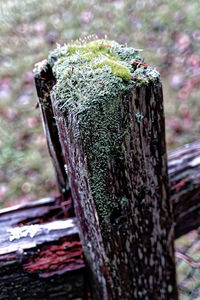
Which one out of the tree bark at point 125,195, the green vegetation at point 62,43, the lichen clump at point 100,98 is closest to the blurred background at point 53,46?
the green vegetation at point 62,43

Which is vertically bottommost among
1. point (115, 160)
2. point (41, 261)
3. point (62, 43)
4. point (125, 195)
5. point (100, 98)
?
point (41, 261)

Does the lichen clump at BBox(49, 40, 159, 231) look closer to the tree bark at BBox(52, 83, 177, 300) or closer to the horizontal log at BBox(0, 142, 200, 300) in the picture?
the tree bark at BBox(52, 83, 177, 300)

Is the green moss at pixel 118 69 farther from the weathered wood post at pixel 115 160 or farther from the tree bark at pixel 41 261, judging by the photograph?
the tree bark at pixel 41 261

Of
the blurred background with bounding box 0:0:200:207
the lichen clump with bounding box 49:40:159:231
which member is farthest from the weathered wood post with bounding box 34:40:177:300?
the blurred background with bounding box 0:0:200:207

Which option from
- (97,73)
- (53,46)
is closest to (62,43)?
(53,46)

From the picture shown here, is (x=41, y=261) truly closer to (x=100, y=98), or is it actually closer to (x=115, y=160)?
(x=115, y=160)

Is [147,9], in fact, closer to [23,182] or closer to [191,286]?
[23,182]

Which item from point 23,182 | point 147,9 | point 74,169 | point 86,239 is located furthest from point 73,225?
point 147,9

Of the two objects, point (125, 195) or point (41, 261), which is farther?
point (41, 261)
